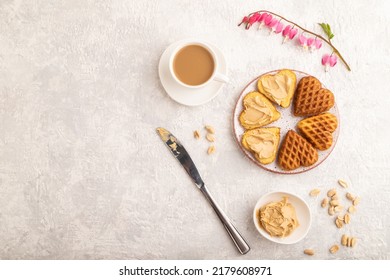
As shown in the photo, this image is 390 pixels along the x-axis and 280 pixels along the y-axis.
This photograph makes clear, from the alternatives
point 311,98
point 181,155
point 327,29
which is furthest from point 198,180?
point 327,29

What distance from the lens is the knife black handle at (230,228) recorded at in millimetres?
Answer: 1405

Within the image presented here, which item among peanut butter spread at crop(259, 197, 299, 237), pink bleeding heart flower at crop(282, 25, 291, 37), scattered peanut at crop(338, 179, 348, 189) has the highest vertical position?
pink bleeding heart flower at crop(282, 25, 291, 37)

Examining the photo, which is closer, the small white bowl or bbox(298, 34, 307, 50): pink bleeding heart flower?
the small white bowl

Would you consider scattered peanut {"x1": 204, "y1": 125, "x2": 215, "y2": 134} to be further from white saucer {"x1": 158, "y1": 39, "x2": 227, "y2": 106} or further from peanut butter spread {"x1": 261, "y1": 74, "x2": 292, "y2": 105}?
peanut butter spread {"x1": 261, "y1": 74, "x2": 292, "y2": 105}

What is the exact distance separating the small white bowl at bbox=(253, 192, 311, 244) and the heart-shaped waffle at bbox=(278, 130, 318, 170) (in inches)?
4.2

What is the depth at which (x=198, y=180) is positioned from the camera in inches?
55.6

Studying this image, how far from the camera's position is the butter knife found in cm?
141

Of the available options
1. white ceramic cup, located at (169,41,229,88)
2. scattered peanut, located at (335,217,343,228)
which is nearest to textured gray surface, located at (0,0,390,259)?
scattered peanut, located at (335,217,343,228)

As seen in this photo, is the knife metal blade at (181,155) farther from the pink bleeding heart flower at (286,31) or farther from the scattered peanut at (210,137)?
the pink bleeding heart flower at (286,31)

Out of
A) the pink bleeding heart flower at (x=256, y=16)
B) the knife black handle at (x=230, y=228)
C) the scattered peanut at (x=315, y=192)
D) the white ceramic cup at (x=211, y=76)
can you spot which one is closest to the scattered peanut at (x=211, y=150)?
the knife black handle at (x=230, y=228)

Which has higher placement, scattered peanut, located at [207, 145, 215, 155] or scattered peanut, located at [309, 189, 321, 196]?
scattered peanut, located at [207, 145, 215, 155]

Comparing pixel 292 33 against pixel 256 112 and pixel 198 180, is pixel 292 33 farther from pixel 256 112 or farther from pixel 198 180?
pixel 198 180

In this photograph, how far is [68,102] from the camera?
1448mm
